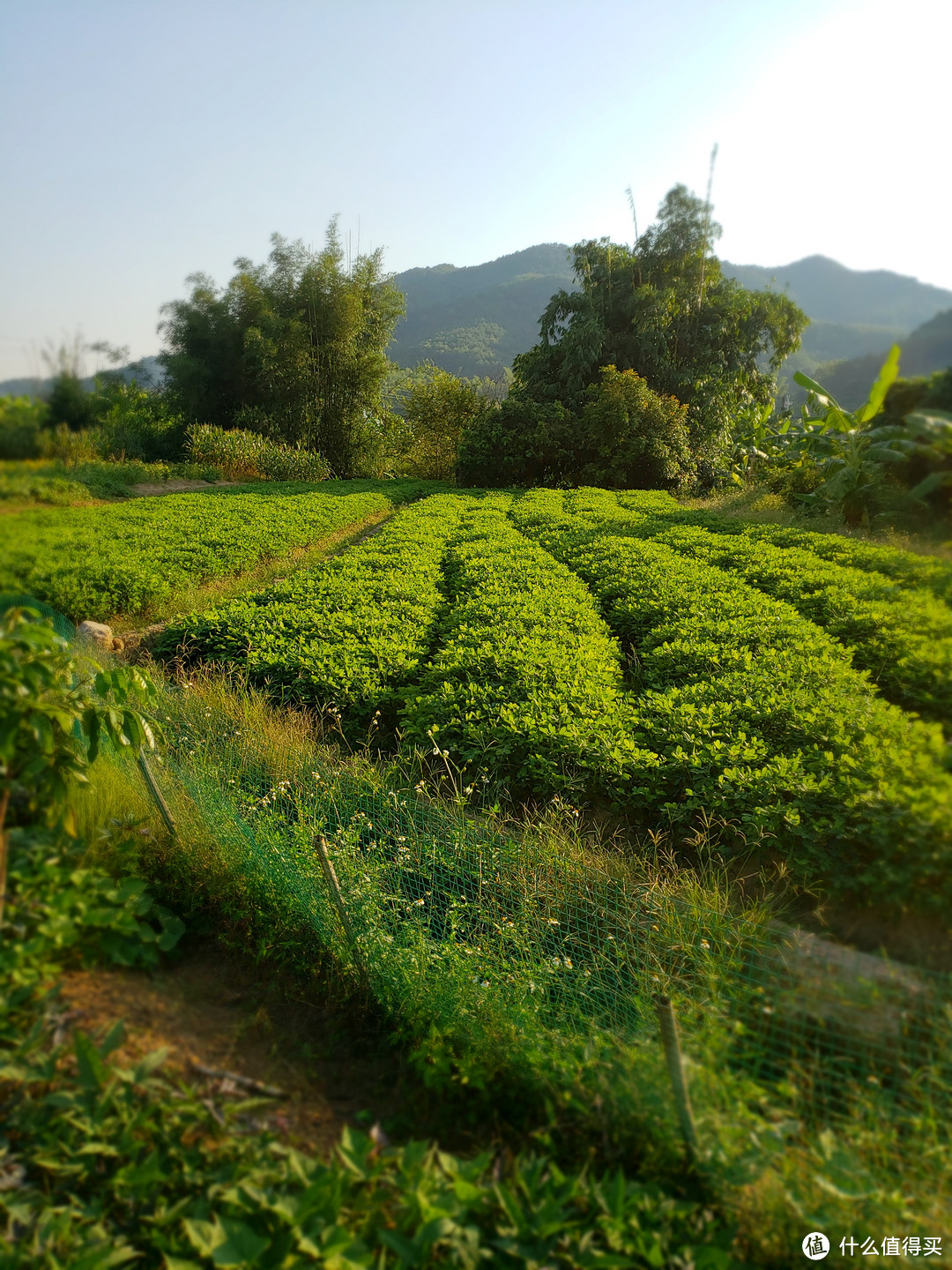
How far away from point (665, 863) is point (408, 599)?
5434 mm

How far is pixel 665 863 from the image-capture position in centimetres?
386

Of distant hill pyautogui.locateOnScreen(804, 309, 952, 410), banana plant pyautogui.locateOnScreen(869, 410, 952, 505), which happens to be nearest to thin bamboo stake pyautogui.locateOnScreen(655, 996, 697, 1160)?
banana plant pyautogui.locateOnScreen(869, 410, 952, 505)

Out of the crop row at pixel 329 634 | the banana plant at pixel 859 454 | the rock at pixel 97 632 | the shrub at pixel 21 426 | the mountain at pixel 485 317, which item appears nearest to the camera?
the shrub at pixel 21 426

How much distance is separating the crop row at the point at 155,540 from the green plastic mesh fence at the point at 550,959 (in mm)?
1414

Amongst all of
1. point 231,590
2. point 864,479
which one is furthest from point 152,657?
point 864,479

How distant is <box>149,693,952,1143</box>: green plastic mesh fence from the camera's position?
2.18 metres

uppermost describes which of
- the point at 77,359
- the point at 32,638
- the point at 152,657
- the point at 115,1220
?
the point at 77,359

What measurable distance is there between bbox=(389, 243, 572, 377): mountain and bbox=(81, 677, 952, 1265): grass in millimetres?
71635

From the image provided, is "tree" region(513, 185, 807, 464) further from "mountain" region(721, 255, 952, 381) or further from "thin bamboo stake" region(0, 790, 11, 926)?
"thin bamboo stake" region(0, 790, 11, 926)

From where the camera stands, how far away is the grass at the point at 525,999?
193cm

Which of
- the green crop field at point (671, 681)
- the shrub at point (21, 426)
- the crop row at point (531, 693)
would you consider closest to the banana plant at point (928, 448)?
the green crop field at point (671, 681)

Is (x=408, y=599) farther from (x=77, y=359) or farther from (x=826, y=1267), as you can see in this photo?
(x=826, y=1267)

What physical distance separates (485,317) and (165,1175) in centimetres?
10059

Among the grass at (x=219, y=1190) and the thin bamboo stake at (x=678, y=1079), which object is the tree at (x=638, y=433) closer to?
the thin bamboo stake at (x=678, y=1079)
